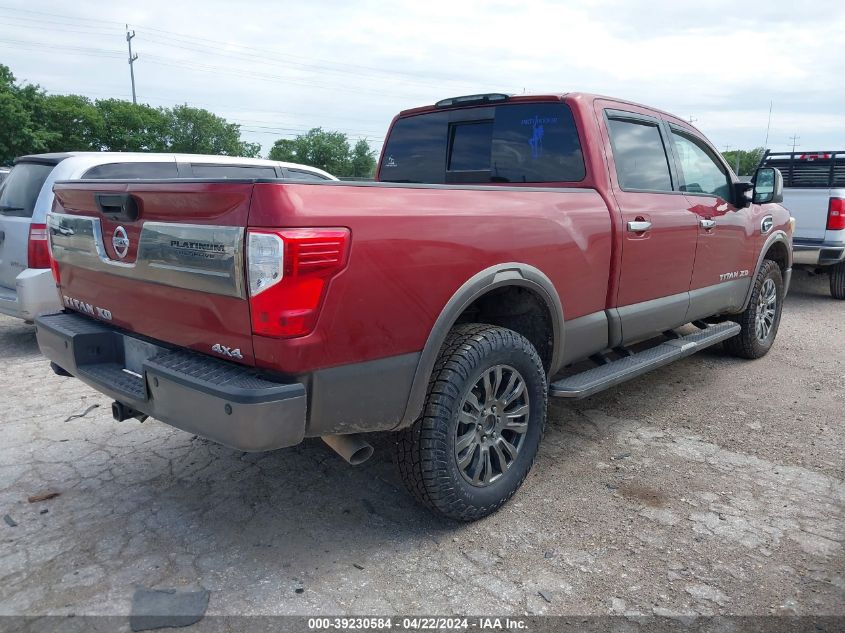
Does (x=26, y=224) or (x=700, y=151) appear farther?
(x=26, y=224)

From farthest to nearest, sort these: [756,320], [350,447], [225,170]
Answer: [225,170]
[756,320]
[350,447]

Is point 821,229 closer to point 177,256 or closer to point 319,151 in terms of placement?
point 177,256

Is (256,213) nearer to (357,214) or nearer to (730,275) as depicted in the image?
(357,214)

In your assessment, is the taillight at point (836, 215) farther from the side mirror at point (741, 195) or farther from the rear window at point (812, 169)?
the side mirror at point (741, 195)

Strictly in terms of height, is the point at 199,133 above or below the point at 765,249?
above

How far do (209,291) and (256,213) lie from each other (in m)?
0.37

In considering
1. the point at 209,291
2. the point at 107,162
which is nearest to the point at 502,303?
the point at 209,291

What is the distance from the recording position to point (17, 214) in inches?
218

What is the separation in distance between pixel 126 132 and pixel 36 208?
48.0 meters

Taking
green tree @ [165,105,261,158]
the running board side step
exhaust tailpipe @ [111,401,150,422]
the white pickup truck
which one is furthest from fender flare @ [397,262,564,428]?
green tree @ [165,105,261,158]

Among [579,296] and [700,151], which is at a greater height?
[700,151]

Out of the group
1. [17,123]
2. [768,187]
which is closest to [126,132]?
[17,123]

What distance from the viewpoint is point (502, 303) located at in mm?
3314

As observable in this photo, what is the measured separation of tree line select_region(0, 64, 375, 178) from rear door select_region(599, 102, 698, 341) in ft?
67.6
